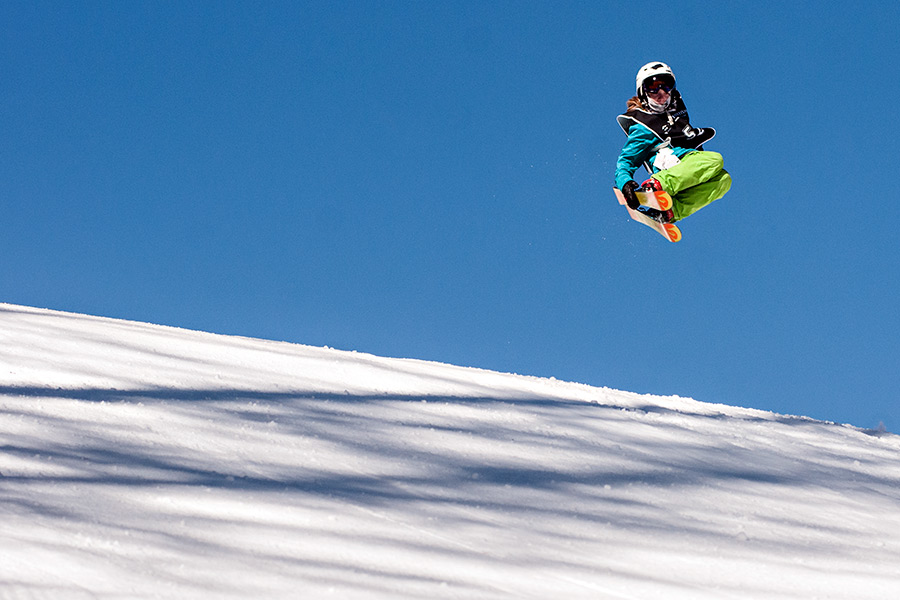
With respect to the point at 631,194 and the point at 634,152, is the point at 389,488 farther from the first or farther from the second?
the point at 634,152

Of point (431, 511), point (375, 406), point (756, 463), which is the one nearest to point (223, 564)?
point (431, 511)

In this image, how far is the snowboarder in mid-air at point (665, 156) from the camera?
164 inches

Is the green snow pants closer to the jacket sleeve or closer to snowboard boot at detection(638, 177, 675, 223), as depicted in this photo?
snowboard boot at detection(638, 177, 675, 223)

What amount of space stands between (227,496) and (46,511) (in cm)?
42

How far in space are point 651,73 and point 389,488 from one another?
247cm

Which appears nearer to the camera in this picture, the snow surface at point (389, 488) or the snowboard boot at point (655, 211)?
the snow surface at point (389, 488)

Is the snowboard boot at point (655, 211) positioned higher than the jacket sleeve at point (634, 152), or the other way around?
the jacket sleeve at point (634, 152)

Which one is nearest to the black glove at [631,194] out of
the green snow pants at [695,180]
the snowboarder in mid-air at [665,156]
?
the snowboarder in mid-air at [665,156]

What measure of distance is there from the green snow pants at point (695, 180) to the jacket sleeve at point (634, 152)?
13 centimetres

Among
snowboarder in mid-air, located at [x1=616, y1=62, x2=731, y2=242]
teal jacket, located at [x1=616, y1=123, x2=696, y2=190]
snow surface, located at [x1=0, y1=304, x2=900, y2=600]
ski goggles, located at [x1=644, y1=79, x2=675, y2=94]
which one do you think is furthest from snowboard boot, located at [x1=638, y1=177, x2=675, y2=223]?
snow surface, located at [x1=0, y1=304, x2=900, y2=600]

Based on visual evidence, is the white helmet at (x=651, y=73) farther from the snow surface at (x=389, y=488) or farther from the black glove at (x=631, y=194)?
the snow surface at (x=389, y=488)

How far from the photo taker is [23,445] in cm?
257

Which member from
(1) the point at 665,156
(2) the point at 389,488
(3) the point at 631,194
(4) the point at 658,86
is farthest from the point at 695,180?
(2) the point at 389,488

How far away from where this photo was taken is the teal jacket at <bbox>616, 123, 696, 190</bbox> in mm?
4227
